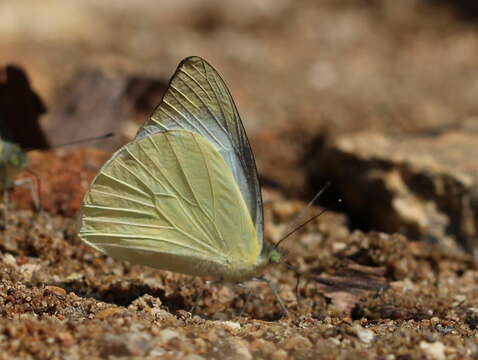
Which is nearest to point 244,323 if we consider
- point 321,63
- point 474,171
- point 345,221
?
point 345,221

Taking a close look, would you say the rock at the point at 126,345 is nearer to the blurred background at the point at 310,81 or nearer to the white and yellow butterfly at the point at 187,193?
the white and yellow butterfly at the point at 187,193

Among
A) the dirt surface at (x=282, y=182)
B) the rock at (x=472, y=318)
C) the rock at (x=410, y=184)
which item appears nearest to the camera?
the dirt surface at (x=282, y=182)

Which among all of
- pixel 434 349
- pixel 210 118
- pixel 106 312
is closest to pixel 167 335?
pixel 106 312

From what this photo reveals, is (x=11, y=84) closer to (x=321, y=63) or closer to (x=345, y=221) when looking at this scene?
(x=345, y=221)

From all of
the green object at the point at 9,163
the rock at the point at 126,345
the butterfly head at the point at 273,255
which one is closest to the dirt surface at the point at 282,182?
the rock at the point at 126,345

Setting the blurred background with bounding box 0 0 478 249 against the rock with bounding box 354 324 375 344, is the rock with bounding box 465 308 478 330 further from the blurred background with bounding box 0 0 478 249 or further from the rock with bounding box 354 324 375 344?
the blurred background with bounding box 0 0 478 249

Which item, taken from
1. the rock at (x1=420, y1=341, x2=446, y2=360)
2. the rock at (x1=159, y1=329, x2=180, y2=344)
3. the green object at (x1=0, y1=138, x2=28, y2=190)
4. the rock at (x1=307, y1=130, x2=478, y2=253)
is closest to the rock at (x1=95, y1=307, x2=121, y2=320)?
the rock at (x1=159, y1=329, x2=180, y2=344)
